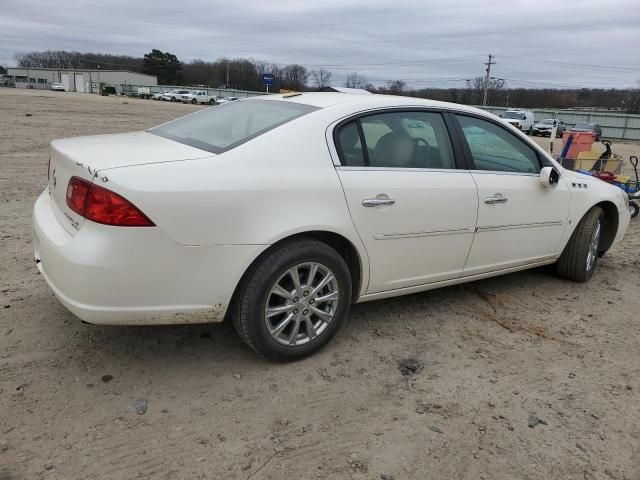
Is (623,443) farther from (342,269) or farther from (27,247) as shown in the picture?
(27,247)

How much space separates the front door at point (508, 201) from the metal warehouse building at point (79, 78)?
93.1 meters

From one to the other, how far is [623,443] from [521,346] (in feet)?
3.38

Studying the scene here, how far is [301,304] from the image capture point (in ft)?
10.4

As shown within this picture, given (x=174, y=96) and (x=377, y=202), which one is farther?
(x=174, y=96)

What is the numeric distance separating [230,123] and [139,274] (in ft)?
4.27

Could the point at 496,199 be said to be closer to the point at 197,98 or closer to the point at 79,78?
the point at 197,98

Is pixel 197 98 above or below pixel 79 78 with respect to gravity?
below

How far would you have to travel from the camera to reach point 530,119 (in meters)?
38.0

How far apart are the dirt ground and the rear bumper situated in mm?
473

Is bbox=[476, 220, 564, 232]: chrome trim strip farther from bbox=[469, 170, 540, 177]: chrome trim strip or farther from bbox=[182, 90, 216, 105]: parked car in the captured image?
bbox=[182, 90, 216, 105]: parked car

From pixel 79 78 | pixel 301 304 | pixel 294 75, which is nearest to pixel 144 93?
pixel 79 78

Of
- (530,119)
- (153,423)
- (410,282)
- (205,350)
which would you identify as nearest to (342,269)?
(410,282)

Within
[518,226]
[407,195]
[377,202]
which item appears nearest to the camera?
[377,202]

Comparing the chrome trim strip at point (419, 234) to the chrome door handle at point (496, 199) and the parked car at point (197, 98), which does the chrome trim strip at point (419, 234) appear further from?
the parked car at point (197, 98)
